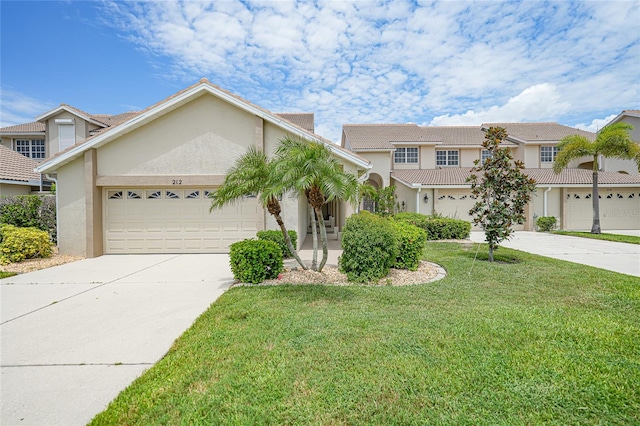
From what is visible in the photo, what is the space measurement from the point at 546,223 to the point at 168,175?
22510 mm

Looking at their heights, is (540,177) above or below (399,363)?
above

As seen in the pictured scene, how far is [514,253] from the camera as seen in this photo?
11.6 m

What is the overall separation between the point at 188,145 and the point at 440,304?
10.3 m

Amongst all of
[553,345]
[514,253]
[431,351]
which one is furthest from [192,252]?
[514,253]

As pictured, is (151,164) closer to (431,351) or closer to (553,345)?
(431,351)

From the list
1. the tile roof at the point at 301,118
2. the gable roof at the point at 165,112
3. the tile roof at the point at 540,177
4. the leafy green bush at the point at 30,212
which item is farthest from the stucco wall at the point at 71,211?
the tile roof at the point at 540,177

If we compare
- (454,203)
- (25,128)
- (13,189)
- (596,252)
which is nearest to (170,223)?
(13,189)

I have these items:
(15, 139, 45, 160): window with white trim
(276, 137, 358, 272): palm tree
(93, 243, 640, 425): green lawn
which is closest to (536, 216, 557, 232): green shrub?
(93, 243, 640, 425): green lawn

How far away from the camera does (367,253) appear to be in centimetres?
757

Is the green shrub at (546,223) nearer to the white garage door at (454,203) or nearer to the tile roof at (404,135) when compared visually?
the white garage door at (454,203)

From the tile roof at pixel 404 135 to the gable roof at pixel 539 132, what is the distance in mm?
1188

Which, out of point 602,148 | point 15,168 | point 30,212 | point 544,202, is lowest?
point 30,212

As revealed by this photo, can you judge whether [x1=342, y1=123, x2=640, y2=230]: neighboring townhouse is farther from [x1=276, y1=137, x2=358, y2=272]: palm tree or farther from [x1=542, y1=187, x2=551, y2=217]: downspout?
[x1=276, y1=137, x2=358, y2=272]: palm tree

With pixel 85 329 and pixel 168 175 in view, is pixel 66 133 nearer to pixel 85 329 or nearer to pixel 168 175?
pixel 168 175
